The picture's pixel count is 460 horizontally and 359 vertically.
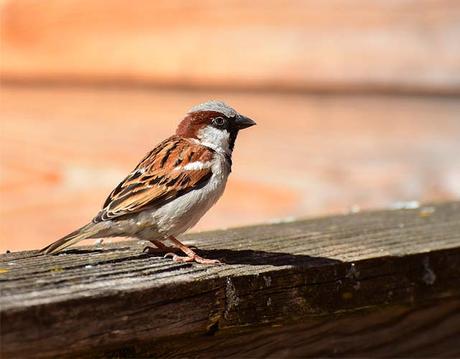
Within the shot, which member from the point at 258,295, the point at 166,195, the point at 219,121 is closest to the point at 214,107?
the point at 219,121

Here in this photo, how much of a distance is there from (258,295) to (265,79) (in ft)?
6.02

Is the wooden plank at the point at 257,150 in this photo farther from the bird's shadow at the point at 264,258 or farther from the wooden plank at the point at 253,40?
the bird's shadow at the point at 264,258

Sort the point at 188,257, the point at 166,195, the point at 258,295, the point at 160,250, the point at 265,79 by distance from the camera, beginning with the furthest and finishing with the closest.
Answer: the point at 265,79, the point at 166,195, the point at 160,250, the point at 188,257, the point at 258,295

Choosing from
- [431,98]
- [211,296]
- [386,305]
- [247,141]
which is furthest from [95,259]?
[431,98]

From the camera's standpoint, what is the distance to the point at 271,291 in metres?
2.00

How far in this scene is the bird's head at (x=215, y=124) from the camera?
2.79 meters

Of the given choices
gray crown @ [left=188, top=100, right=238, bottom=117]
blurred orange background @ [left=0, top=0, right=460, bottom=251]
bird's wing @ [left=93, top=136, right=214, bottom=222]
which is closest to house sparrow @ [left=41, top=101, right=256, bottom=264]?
bird's wing @ [left=93, top=136, right=214, bottom=222]

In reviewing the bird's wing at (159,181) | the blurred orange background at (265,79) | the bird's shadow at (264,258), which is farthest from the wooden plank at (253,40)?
the bird's shadow at (264,258)

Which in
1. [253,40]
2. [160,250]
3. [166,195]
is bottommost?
[160,250]

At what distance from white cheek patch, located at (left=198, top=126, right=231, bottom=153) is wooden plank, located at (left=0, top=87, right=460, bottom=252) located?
0.76 m

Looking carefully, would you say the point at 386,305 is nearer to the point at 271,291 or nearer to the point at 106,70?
the point at 271,291

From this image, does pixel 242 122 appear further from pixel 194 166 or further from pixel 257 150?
pixel 257 150

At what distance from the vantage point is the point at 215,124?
111 inches

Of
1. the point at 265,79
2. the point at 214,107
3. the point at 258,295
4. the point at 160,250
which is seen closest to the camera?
the point at 258,295
